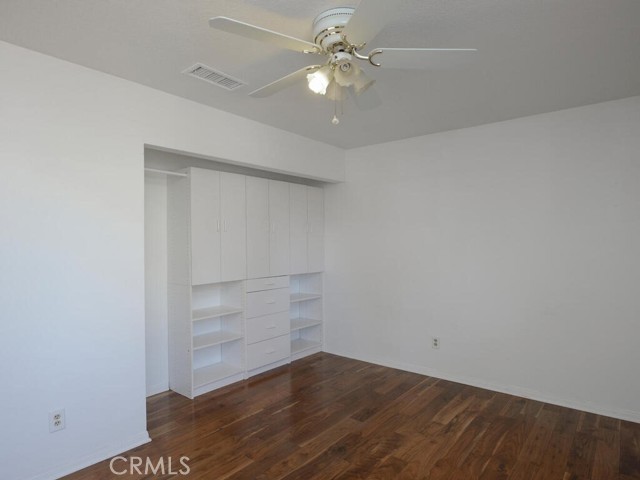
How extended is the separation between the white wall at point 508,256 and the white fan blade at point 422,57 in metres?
2.03

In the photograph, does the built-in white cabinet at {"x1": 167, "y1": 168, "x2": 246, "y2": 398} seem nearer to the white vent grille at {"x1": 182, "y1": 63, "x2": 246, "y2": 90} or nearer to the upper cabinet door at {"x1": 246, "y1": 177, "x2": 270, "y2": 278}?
the upper cabinet door at {"x1": 246, "y1": 177, "x2": 270, "y2": 278}

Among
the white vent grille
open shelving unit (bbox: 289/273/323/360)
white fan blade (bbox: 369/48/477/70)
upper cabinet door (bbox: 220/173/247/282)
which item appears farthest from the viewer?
open shelving unit (bbox: 289/273/323/360)

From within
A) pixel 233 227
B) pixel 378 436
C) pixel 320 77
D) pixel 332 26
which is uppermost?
pixel 332 26

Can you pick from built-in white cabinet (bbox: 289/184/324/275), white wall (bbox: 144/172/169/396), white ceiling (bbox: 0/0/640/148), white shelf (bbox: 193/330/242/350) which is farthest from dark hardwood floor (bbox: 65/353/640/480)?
white ceiling (bbox: 0/0/640/148)

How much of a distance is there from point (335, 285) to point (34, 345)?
3150 millimetres

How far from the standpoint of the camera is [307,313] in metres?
4.88

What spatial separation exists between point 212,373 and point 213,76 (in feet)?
8.83

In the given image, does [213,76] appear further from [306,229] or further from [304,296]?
[304,296]

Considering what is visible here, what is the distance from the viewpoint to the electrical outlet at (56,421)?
2228mm

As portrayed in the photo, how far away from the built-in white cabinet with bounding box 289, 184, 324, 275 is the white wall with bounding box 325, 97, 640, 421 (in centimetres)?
35

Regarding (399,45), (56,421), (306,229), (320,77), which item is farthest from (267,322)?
(399,45)

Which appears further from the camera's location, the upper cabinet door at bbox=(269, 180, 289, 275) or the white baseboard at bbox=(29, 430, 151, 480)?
the upper cabinet door at bbox=(269, 180, 289, 275)

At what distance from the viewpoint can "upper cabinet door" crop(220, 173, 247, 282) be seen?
3.57m

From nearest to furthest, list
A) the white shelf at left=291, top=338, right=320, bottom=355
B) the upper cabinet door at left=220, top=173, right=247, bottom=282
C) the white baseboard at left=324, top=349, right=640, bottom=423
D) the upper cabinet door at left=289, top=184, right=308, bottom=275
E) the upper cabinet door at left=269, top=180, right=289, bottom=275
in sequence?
the white baseboard at left=324, top=349, right=640, bottom=423
the upper cabinet door at left=220, top=173, right=247, bottom=282
the upper cabinet door at left=269, top=180, right=289, bottom=275
the upper cabinet door at left=289, top=184, right=308, bottom=275
the white shelf at left=291, top=338, right=320, bottom=355
